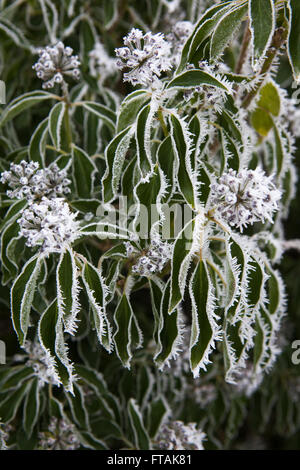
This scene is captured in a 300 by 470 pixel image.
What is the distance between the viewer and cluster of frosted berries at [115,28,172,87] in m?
1.04

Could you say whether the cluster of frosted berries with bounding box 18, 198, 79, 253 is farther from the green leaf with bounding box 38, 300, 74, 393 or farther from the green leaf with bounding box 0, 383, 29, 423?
the green leaf with bounding box 0, 383, 29, 423

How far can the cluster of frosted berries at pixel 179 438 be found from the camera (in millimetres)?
1410

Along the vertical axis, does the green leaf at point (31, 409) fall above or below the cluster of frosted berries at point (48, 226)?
below

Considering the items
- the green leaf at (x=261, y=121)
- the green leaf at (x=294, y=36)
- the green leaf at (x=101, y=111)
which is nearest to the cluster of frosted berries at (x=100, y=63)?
the green leaf at (x=101, y=111)

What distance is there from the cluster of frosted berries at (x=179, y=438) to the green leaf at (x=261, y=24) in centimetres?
97

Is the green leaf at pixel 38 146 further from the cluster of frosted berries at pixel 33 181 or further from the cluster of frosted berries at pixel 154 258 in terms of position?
the cluster of frosted berries at pixel 154 258

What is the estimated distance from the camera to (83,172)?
1367 millimetres

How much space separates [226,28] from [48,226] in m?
0.55

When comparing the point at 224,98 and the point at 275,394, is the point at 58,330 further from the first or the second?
the point at 275,394

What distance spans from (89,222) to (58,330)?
0.29 metres

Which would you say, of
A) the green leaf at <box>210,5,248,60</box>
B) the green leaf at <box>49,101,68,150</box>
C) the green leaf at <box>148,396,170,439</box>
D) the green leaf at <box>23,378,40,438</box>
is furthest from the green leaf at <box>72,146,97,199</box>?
the green leaf at <box>148,396,170,439</box>

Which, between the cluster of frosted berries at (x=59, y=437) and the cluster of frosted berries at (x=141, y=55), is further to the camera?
the cluster of frosted berries at (x=59, y=437)

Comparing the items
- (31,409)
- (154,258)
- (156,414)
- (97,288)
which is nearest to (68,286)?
(97,288)

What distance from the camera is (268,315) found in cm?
134
